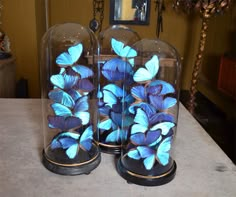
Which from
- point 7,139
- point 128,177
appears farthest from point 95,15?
point 128,177

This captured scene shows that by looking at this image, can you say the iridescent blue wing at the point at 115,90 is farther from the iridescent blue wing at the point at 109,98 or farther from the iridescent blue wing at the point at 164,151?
the iridescent blue wing at the point at 164,151

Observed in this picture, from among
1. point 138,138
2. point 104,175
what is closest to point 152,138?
point 138,138

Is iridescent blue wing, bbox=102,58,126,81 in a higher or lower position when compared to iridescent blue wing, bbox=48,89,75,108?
higher

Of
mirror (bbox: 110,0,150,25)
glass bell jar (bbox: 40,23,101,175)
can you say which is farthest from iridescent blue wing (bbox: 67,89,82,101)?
mirror (bbox: 110,0,150,25)

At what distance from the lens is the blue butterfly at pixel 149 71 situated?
637 millimetres

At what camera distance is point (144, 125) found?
2.10ft

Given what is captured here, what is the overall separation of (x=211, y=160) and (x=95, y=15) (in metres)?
2.77

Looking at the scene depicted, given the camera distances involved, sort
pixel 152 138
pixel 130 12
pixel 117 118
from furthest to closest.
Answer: pixel 130 12
pixel 117 118
pixel 152 138

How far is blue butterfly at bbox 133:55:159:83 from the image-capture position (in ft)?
2.09

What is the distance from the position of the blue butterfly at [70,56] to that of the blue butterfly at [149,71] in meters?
0.15

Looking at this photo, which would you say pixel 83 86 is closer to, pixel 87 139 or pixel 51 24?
pixel 87 139

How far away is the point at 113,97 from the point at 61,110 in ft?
0.57

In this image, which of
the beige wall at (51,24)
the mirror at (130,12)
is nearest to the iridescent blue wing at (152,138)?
the beige wall at (51,24)

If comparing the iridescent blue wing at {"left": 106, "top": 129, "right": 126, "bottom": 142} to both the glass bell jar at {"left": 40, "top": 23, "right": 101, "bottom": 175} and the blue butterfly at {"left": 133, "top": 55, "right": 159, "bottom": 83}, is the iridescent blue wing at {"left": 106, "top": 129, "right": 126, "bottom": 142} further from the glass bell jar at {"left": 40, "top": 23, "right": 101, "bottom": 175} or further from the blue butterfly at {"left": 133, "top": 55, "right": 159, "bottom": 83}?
the blue butterfly at {"left": 133, "top": 55, "right": 159, "bottom": 83}
